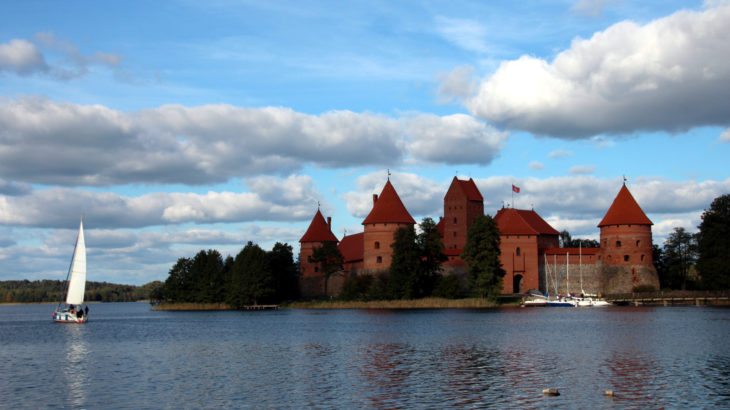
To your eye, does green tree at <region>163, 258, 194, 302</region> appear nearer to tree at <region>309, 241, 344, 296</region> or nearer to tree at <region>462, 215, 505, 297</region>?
tree at <region>309, 241, 344, 296</region>

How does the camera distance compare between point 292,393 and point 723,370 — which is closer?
point 292,393

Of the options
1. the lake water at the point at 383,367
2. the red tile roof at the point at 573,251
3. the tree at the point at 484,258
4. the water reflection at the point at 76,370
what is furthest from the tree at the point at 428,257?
the water reflection at the point at 76,370

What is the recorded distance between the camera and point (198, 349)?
29703mm

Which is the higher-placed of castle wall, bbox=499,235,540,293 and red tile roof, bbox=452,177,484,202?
red tile roof, bbox=452,177,484,202

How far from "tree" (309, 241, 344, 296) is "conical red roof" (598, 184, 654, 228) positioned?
21.6m

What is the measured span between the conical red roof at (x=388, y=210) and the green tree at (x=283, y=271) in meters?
7.47

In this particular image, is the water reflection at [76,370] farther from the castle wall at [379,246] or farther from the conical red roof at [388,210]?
the conical red roof at [388,210]

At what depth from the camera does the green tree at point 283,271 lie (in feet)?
234

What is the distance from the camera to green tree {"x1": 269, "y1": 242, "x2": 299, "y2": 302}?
71250 mm

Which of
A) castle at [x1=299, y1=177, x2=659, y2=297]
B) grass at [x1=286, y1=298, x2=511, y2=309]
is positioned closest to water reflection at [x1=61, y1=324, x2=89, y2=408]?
grass at [x1=286, y1=298, x2=511, y2=309]

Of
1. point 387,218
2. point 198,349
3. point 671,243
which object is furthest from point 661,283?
point 198,349

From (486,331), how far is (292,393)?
17.7 metres

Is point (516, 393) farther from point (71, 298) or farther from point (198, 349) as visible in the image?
point (71, 298)

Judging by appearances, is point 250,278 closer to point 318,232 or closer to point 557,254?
point 318,232
